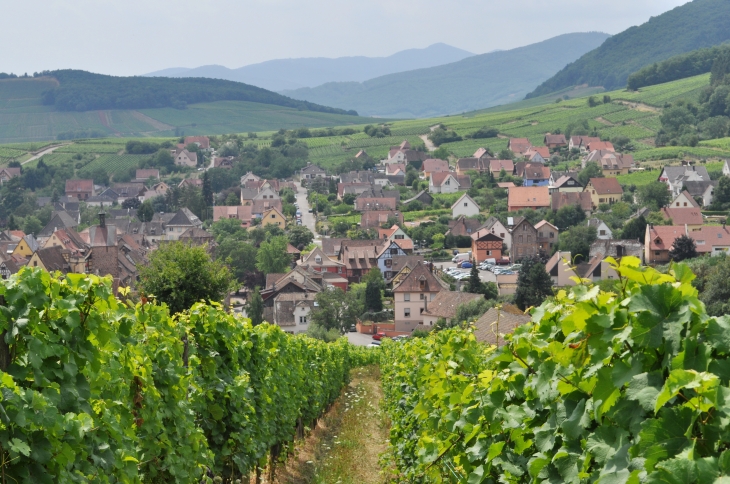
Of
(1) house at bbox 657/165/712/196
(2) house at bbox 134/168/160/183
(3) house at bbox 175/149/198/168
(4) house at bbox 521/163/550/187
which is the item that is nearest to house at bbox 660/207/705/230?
(1) house at bbox 657/165/712/196

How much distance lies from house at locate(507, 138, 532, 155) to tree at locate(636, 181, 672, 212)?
5239cm

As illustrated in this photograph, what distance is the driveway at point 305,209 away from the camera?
370ft

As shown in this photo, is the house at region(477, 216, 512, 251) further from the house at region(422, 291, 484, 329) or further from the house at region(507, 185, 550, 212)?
the house at region(422, 291, 484, 329)

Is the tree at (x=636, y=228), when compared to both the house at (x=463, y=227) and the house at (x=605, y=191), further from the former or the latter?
the house at (x=605, y=191)

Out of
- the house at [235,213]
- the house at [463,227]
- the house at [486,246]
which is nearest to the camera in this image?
the house at [486,246]

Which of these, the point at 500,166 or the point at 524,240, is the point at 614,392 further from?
the point at 500,166

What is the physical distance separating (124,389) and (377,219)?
96.8 metres

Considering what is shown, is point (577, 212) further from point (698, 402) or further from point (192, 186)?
point (698, 402)

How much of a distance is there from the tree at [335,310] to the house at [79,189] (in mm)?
95847

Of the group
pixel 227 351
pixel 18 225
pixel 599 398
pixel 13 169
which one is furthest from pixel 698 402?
pixel 13 169

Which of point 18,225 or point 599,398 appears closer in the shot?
point 599,398

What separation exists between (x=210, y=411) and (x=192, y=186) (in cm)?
12975

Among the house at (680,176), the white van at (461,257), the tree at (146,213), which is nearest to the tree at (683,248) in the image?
the white van at (461,257)

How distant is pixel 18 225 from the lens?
119 meters
